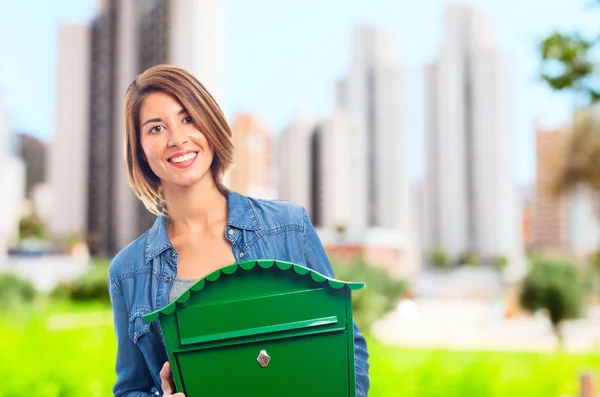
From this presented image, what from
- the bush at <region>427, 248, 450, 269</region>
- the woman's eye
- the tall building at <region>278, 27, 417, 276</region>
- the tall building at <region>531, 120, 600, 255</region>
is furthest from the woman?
→ the bush at <region>427, 248, 450, 269</region>

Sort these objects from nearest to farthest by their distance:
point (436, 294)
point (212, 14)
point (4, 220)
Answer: point (212, 14)
point (4, 220)
point (436, 294)

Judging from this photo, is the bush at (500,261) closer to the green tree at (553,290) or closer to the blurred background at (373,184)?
the blurred background at (373,184)

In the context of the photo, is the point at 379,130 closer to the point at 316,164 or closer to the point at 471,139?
the point at 471,139

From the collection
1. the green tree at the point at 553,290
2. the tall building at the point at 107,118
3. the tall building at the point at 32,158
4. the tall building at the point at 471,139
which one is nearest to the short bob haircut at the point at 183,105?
the tall building at the point at 107,118

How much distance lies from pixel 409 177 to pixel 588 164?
8007 millimetres

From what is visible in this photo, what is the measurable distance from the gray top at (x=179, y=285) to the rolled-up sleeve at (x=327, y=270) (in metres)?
0.14

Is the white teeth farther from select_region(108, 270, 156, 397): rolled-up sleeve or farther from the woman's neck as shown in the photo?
select_region(108, 270, 156, 397): rolled-up sleeve

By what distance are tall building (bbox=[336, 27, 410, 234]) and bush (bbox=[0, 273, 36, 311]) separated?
42.7ft

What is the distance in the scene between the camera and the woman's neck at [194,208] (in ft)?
2.56

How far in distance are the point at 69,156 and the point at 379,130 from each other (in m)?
11.3

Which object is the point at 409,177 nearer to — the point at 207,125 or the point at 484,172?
the point at 484,172

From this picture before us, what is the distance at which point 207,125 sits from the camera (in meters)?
0.76

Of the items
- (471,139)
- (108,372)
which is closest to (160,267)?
(108,372)

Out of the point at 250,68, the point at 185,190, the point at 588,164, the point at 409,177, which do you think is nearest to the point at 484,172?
the point at 409,177
